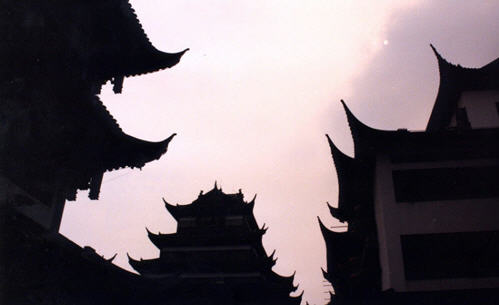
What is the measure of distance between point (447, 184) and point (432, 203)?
834 mm

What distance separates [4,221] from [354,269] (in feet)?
42.1

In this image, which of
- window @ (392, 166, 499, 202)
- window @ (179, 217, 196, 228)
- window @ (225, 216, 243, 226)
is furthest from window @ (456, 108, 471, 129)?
window @ (179, 217, 196, 228)

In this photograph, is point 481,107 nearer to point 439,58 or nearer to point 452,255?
point 439,58

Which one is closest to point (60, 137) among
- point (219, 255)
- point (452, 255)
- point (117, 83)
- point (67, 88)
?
point (67, 88)

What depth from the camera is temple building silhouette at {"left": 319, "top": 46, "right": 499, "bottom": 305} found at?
40.3 feet

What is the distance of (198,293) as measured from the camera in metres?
20.8

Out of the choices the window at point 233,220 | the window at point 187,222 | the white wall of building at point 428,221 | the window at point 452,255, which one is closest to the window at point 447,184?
the white wall of building at point 428,221

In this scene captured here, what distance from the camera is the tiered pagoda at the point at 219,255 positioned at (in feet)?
79.7

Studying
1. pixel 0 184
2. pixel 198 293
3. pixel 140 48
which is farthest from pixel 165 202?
pixel 0 184

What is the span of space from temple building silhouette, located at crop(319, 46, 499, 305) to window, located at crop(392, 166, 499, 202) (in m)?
0.03

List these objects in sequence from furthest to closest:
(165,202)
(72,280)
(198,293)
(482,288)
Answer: (165,202)
(198,293)
(482,288)
(72,280)

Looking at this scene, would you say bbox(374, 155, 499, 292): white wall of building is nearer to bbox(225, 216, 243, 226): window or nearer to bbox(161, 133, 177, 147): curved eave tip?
bbox(161, 133, 177, 147): curved eave tip

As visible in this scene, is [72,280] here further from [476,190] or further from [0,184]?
[476,190]

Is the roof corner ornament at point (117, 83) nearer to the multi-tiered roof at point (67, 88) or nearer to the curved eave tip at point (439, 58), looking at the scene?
the multi-tiered roof at point (67, 88)
